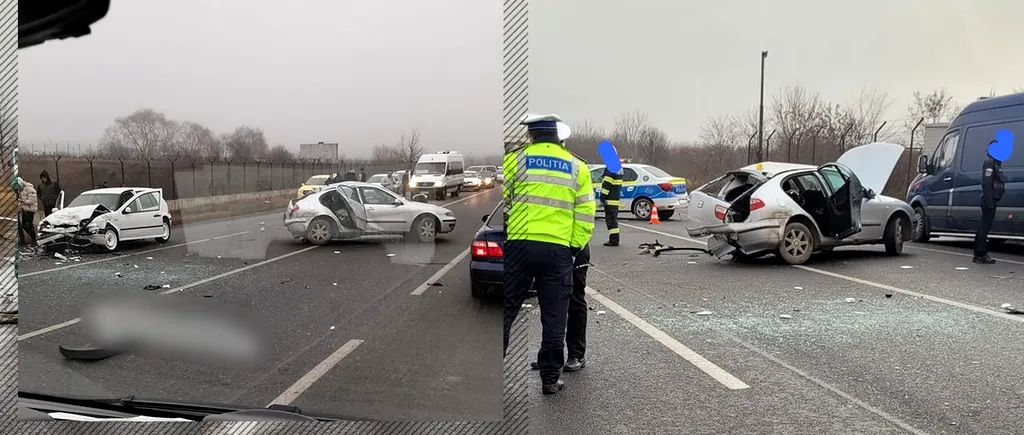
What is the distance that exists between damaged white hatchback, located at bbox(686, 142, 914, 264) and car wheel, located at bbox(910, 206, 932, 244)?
213cm

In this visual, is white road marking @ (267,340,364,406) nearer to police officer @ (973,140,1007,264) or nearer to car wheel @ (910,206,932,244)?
police officer @ (973,140,1007,264)

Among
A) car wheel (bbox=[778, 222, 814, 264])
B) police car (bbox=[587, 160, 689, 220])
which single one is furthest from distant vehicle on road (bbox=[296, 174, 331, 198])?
police car (bbox=[587, 160, 689, 220])

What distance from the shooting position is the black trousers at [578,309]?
3.61m

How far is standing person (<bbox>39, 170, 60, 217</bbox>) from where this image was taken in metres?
1.85

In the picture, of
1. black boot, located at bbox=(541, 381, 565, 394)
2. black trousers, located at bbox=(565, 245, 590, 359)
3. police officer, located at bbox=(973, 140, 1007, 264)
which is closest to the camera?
black boot, located at bbox=(541, 381, 565, 394)

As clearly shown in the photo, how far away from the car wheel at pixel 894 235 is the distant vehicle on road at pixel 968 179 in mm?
1330

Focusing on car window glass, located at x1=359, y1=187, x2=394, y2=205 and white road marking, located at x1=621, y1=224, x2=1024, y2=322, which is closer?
car window glass, located at x1=359, y1=187, x2=394, y2=205

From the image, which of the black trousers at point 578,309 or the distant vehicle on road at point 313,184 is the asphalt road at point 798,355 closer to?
the black trousers at point 578,309

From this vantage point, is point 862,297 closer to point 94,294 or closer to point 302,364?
point 302,364

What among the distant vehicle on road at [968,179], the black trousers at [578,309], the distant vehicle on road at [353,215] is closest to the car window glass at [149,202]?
the distant vehicle on road at [353,215]

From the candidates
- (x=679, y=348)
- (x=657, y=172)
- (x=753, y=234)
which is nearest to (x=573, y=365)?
(x=679, y=348)

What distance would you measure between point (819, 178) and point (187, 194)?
7690 millimetres

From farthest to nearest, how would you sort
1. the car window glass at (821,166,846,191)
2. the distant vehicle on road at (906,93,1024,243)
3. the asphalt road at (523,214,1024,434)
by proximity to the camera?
the distant vehicle on road at (906,93,1024,243)
the car window glass at (821,166,846,191)
the asphalt road at (523,214,1024,434)

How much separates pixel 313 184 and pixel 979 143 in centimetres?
1050
